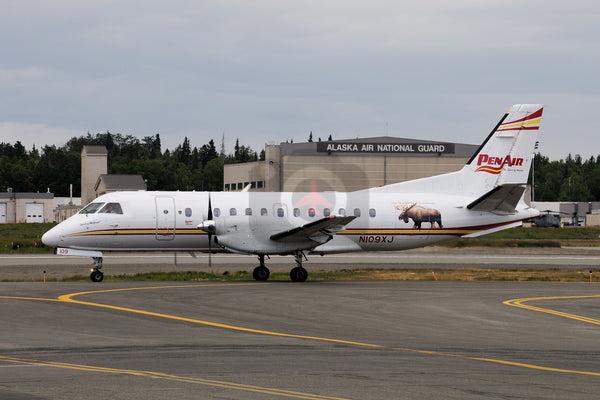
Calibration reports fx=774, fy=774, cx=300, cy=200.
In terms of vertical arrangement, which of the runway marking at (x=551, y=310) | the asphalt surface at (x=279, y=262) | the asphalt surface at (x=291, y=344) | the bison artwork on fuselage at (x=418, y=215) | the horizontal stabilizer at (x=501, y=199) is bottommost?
the runway marking at (x=551, y=310)

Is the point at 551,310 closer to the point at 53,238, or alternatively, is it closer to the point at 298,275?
the point at 298,275

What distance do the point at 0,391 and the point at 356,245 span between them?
73.6ft

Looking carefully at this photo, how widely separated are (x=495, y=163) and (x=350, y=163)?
56776mm

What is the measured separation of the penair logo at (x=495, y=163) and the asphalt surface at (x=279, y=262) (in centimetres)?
791

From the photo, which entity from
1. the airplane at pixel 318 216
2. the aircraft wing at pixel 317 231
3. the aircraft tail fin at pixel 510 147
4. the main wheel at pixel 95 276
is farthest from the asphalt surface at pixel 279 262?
the aircraft wing at pixel 317 231

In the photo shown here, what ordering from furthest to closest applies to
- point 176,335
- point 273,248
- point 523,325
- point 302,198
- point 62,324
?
1. point 302,198
2. point 273,248
3. point 523,325
4. point 62,324
5. point 176,335

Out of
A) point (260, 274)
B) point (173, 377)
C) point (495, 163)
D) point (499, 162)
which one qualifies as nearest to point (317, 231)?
point (260, 274)

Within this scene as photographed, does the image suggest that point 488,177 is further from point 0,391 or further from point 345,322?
point 0,391

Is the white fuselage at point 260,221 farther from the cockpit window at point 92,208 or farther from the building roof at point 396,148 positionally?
the building roof at point 396,148

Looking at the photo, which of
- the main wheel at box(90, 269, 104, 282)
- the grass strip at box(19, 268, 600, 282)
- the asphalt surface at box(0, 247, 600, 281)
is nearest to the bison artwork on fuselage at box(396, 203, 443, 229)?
Answer: the grass strip at box(19, 268, 600, 282)

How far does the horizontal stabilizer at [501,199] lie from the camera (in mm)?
30703

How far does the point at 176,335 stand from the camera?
15.5 meters

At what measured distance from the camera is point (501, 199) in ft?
103

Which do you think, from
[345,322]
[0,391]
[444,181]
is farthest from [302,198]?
[0,391]
